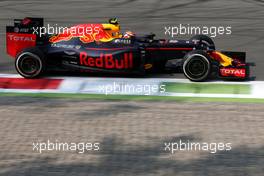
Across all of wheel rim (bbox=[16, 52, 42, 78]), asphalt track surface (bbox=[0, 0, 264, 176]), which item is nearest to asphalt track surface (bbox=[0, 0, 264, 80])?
asphalt track surface (bbox=[0, 0, 264, 176])

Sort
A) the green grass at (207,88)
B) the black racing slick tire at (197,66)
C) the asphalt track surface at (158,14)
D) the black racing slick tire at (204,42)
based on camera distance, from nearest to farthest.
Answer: the green grass at (207,88) → the black racing slick tire at (197,66) → the black racing slick tire at (204,42) → the asphalt track surface at (158,14)

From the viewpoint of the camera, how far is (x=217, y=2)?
78.1 feet

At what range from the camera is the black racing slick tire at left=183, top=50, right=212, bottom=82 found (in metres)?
13.0

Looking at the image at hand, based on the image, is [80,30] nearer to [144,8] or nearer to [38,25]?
[38,25]

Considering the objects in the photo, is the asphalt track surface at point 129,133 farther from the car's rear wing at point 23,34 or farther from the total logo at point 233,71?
the car's rear wing at point 23,34

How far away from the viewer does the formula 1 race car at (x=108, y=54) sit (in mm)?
13297

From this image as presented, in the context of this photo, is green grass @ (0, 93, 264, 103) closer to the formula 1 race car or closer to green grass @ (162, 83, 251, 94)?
green grass @ (162, 83, 251, 94)

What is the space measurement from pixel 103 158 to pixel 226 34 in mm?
10168

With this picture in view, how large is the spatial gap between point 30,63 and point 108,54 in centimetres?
169

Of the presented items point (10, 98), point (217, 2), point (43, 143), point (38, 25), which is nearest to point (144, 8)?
point (217, 2)

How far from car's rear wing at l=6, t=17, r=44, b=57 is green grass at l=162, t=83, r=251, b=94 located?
10.3 ft

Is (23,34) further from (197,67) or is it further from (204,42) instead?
(204,42)

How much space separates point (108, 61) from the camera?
13.4m

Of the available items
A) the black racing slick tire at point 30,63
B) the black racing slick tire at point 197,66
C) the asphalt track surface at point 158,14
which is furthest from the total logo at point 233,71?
the black racing slick tire at point 30,63
